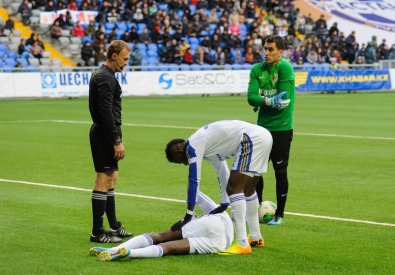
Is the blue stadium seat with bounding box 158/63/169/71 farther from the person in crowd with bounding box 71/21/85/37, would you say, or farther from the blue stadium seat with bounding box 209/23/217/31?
the blue stadium seat with bounding box 209/23/217/31

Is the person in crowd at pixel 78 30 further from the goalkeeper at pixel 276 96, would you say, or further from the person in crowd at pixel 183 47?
the goalkeeper at pixel 276 96

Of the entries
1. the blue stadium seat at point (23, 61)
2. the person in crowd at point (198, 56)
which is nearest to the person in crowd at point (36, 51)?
the blue stadium seat at point (23, 61)

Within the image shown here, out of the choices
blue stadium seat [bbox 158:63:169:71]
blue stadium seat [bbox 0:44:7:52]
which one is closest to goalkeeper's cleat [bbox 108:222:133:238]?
blue stadium seat [bbox 158:63:169:71]

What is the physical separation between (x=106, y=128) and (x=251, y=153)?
1636 mm

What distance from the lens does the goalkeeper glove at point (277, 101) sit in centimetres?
1023

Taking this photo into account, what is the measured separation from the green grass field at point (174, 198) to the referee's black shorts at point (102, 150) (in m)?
0.87

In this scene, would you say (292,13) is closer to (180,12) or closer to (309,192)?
(180,12)

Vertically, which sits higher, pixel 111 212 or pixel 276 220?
pixel 111 212

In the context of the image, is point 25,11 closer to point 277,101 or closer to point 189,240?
point 277,101

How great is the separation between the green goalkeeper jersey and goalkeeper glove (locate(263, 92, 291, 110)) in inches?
6.0

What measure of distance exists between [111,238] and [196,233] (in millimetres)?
1193

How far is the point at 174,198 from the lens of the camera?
1240 cm

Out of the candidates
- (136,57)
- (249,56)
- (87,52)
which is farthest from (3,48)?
(249,56)

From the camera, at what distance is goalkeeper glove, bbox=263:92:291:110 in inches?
403
